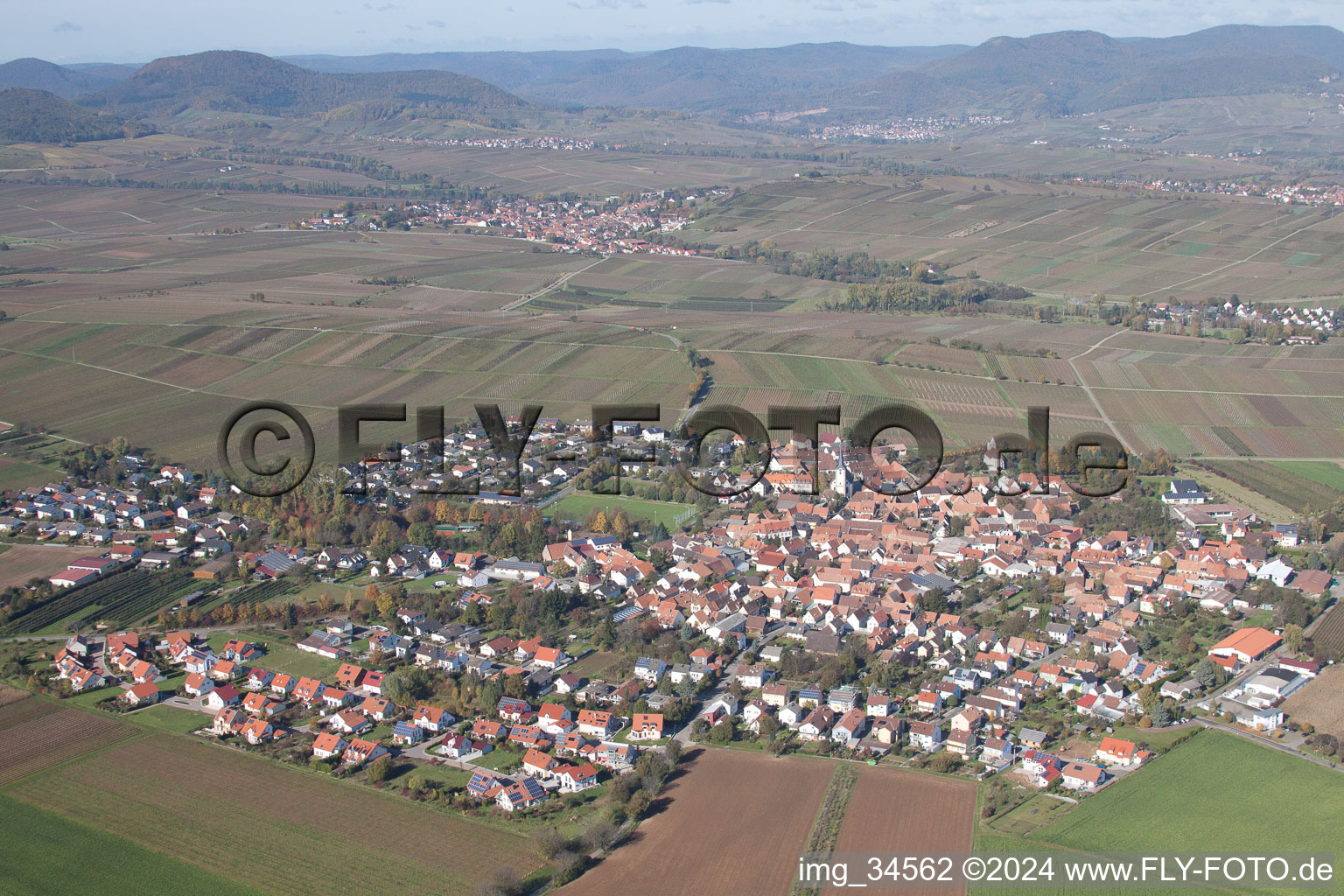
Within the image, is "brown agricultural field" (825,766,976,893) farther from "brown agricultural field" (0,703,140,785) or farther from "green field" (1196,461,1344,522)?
"green field" (1196,461,1344,522)

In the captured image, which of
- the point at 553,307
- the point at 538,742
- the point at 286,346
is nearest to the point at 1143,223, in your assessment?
the point at 553,307

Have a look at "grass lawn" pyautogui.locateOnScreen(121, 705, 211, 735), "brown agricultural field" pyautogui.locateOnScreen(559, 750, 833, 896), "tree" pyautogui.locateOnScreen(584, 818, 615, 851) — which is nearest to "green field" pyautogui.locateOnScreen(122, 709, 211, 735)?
"grass lawn" pyautogui.locateOnScreen(121, 705, 211, 735)

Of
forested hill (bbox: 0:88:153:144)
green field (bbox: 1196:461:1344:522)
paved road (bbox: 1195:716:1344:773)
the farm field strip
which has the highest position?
forested hill (bbox: 0:88:153:144)

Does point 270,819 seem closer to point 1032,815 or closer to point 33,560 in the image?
point 1032,815

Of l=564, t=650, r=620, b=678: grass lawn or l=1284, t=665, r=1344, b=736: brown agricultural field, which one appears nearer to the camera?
l=1284, t=665, r=1344, b=736: brown agricultural field

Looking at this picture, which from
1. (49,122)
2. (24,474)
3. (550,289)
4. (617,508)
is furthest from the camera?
(49,122)

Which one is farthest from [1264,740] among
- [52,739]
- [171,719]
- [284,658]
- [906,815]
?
[52,739]

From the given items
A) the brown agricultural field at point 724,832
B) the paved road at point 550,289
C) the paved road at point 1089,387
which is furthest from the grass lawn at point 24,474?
the paved road at point 1089,387
